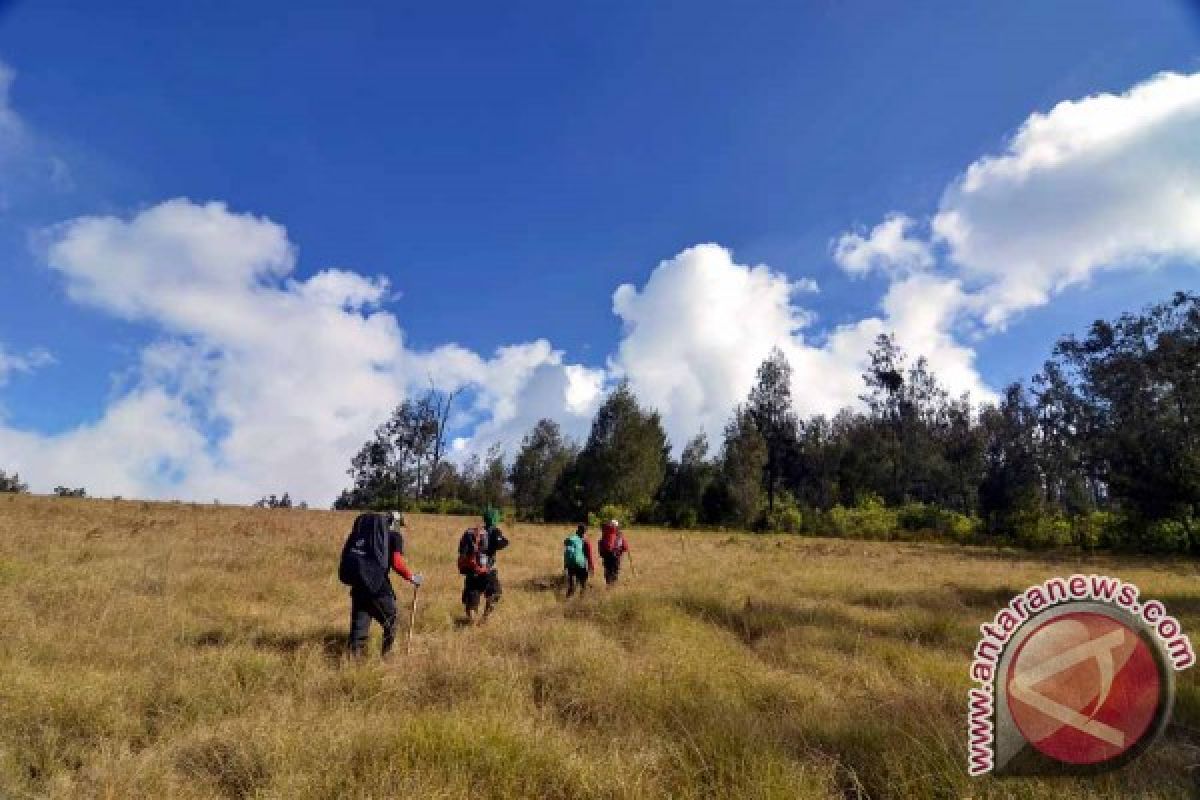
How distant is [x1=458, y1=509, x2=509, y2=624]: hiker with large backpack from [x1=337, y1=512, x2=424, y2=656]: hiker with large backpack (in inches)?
86.6

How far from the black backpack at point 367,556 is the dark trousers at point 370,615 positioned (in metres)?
0.11

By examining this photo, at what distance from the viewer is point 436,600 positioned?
36.4 ft

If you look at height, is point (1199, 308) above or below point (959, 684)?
above

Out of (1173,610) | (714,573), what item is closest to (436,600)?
(714,573)

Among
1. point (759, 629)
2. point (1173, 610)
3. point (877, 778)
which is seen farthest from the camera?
point (1173, 610)

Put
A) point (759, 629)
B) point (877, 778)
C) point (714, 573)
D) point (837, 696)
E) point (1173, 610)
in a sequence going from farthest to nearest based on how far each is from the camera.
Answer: point (714, 573)
point (1173, 610)
point (759, 629)
point (837, 696)
point (877, 778)

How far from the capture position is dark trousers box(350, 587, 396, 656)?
738cm

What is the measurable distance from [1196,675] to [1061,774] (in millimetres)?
3831

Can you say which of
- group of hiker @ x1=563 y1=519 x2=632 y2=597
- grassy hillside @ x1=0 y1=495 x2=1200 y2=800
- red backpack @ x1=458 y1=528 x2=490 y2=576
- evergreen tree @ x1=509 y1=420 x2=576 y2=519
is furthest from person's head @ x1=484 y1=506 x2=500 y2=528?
evergreen tree @ x1=509 y1=420 x2=576 y2=519

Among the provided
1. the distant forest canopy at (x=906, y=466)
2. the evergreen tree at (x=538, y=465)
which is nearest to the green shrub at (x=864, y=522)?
the distant forest canopy at (x=906, y=466)

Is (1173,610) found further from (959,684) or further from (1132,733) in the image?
(1132,733)

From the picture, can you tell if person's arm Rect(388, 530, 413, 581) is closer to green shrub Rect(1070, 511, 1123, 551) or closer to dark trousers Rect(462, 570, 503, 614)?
dark trousers Rect(462, 570, 503, 614)

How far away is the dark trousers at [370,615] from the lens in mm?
7375

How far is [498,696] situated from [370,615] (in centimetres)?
257
